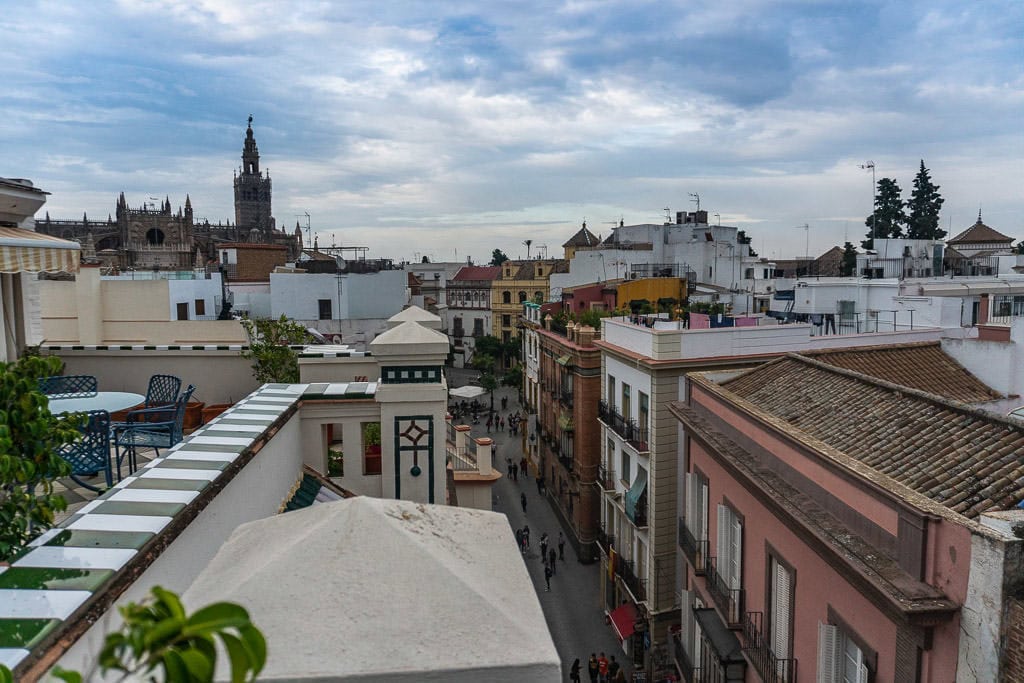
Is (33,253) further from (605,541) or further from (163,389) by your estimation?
(605,541)

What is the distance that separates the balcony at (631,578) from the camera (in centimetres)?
1917

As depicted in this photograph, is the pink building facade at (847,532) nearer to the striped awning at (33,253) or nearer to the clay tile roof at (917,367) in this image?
the clay tile roof at (917,367)

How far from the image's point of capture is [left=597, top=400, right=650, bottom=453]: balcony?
752 inches

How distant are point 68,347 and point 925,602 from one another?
13086 millimetres

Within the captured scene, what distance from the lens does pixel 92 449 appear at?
676cm

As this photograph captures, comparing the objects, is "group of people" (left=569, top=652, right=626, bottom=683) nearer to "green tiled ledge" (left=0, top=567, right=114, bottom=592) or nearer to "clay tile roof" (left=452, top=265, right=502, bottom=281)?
"green tiled ledge" (left=0, top=567, right=114, bottom=592)

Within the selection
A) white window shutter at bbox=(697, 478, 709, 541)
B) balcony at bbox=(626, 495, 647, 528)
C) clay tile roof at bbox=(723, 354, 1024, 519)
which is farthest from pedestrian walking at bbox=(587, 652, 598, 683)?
clay tile roof at bbox=(723, 354, 1024, 519)

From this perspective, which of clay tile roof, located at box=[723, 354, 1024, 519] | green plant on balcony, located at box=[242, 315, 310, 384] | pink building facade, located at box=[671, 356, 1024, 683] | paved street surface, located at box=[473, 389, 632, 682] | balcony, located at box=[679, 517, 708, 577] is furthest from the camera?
paved street surface, located at box=[473, 389, 632, 682]

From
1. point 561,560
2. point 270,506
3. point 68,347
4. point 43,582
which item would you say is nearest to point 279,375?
point 68,347

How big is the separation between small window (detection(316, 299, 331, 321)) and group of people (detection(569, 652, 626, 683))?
20.9 m

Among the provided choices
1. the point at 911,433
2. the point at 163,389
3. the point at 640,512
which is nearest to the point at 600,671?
the point at 640,512

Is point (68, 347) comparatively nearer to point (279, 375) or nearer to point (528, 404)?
point (279, 375)

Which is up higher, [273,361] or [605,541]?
[273,361]

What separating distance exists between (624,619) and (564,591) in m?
4.21
